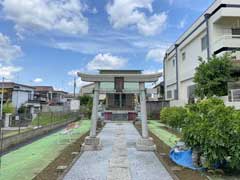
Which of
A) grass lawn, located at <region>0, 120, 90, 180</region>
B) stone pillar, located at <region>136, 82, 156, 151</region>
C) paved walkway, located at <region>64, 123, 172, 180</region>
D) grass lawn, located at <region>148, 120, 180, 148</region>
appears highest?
stone pillar, located at <region>136, 82, 156, 151</region>

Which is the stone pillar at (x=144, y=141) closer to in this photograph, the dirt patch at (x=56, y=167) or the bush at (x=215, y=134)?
the dirt patch at (x=56, y=167)

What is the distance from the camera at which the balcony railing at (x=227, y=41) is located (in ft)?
52.7

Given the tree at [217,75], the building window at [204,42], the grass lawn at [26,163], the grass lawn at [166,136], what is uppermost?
the building window at [204,42]

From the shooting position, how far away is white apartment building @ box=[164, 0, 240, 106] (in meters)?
16.4

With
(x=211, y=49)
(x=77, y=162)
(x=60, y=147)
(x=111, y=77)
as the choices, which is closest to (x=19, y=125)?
(x=60, y=147)

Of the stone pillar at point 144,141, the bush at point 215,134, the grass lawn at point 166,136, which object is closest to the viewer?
the bush at point 215,134

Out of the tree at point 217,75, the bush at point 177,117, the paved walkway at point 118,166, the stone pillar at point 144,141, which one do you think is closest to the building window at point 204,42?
the tree at point 217,75

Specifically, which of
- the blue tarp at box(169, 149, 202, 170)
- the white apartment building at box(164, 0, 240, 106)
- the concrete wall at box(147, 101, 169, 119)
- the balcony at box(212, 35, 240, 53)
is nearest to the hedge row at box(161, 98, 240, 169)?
the blue tarp at box(169, 149, 202, 170)

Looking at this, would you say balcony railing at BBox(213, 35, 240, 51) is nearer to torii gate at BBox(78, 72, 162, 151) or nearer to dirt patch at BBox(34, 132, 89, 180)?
torii gate at BBox(78, 72, 162, 151)

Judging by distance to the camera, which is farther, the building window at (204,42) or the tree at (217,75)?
the building window at (204,42)

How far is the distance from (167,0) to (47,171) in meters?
11.5

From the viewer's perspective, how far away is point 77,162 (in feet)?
21.8

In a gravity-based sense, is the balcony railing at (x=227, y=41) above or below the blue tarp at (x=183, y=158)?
above

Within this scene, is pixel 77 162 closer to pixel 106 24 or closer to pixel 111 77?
pixel 111 77
